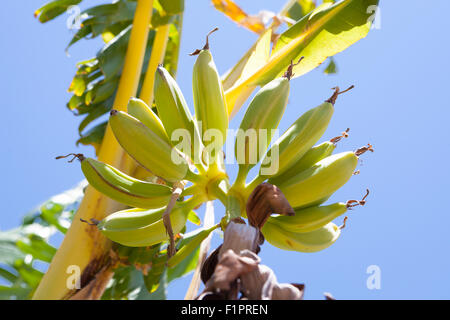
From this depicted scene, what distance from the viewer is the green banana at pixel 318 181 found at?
0.72m

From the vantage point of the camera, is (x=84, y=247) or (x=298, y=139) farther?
(x=84, y=247)

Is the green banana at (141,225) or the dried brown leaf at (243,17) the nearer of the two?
the green banana at (141,225)

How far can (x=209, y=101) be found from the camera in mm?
818

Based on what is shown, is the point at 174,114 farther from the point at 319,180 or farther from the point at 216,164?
the point at 319,180

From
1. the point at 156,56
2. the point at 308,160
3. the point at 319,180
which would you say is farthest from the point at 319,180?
the point at 156,56

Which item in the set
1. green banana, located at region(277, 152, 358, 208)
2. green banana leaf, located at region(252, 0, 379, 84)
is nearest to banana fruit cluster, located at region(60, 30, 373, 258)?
green banana, located at region(277, 152, 358, 208)

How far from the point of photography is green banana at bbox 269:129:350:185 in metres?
0.79

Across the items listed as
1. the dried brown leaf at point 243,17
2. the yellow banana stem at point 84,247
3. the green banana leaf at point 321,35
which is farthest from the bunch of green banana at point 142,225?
the dried brown leaf at point 243,17

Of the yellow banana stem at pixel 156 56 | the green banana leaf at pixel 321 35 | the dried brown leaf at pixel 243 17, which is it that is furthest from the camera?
the dried brown leaf at pixel 243 17

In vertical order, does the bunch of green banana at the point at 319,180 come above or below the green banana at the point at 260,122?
below

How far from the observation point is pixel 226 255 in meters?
0.49

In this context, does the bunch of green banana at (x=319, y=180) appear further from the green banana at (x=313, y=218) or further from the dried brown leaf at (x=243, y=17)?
the dried brown leaf at (x=243, y=17)

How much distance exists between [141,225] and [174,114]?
0.24m

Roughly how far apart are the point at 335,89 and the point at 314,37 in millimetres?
299
